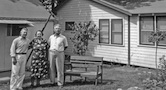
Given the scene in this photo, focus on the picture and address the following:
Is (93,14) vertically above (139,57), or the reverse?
(93,14)

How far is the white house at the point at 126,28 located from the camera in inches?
452

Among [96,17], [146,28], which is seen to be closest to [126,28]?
[146,28]

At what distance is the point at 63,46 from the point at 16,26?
3.56 metres

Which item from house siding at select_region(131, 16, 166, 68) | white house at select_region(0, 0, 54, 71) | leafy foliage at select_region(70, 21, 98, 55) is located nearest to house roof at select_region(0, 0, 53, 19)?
white house at select_region(0, 0, 54, 71)

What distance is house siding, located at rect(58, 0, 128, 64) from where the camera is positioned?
12.8 m

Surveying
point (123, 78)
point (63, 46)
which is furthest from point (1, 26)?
point (123, 78)

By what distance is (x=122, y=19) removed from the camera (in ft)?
42.1

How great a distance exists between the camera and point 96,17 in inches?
565

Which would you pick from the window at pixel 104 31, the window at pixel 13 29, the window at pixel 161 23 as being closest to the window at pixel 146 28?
the window at pixel 161 23

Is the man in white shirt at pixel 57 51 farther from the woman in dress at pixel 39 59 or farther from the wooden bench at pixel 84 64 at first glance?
the wooden bench at pixel 84 64

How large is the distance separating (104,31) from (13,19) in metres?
6.17

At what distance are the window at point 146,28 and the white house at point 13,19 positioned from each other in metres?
4.76

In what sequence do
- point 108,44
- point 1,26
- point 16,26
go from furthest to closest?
point 108,44 < point 16,26 < point 1,26

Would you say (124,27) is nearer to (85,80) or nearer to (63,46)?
(85,80)
